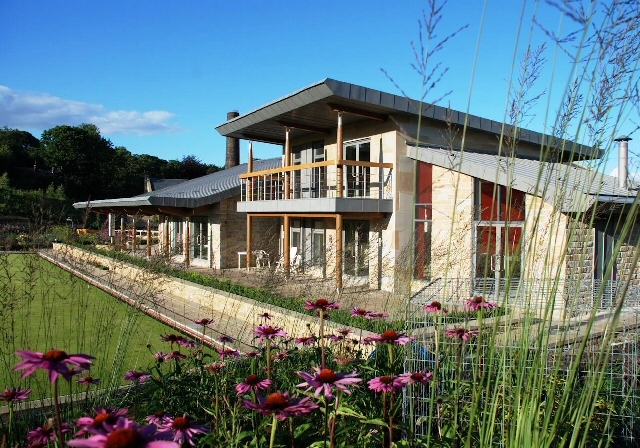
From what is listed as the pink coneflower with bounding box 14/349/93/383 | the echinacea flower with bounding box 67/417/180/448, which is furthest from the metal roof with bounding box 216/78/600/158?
the echinacea flower with bounding box 67/417/180/448

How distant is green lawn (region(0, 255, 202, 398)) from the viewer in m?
3.39

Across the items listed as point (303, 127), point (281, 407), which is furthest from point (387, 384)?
point (303, 127)

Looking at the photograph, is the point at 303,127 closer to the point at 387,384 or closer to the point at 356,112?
the point at 356,112

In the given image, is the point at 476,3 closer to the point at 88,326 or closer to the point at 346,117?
the point at 88,326

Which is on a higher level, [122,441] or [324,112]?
[324,112]

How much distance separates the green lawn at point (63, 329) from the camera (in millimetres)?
3391

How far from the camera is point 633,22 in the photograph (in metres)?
1.42

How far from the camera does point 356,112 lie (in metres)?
12.0

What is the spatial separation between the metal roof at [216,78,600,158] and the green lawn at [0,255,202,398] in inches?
244

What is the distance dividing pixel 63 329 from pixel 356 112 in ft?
28.9

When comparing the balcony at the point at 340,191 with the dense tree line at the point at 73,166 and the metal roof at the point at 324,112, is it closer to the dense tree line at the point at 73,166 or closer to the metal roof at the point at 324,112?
the metal roof at the point at 324,112

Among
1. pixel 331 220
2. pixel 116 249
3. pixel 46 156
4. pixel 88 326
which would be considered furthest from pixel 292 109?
pixel 46 156

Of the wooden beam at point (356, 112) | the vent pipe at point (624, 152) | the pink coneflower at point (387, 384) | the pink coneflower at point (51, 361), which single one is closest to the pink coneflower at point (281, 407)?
the pink coneflower at point (387, 384)

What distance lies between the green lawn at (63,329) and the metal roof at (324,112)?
6.21 meters
